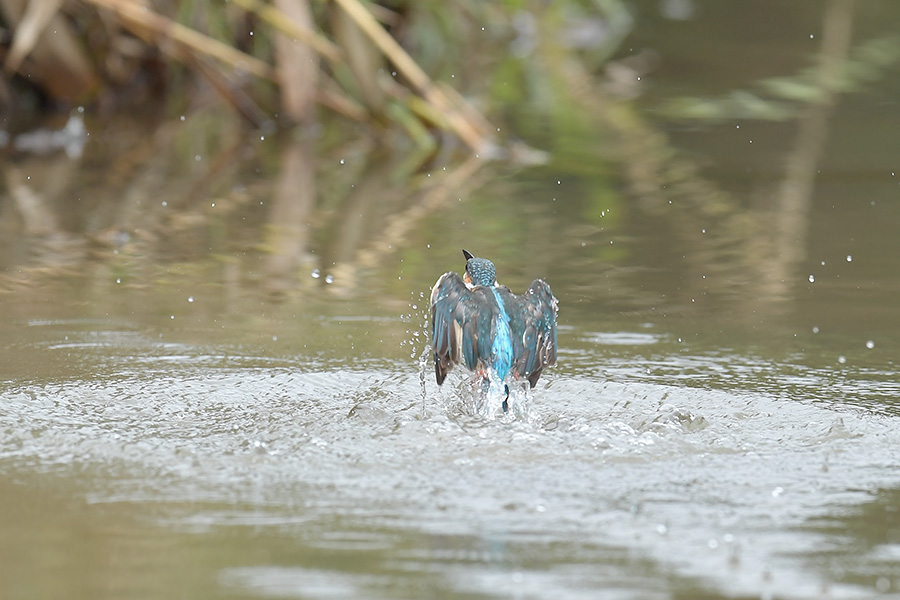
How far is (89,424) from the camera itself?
4000mm

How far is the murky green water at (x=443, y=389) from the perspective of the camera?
3.04 meters

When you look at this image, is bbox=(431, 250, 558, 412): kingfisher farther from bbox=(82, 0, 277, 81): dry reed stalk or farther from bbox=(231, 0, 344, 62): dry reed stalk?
bbox=(82, 0, 277, 81): dry reed stalk

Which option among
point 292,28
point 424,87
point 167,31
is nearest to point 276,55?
point 292,28

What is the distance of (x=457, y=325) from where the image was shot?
415cm

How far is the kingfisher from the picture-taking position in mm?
4105

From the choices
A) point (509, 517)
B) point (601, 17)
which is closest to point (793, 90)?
point (601, 17)

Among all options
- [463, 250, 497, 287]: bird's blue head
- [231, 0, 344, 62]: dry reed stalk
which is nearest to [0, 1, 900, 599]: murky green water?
[463, 250, 497, 287]: bird's blue head

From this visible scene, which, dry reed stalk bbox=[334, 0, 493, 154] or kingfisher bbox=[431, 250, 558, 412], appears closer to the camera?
kingfisher bbox=[431, 250, 558, 412]

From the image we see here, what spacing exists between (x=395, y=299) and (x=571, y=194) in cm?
229

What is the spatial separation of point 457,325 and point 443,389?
44cm

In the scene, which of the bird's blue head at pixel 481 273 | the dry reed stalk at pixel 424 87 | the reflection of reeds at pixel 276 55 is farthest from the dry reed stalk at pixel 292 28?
the bird's blue head at pixel 481 273

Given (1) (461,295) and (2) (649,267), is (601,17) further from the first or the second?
(1) (461,295)

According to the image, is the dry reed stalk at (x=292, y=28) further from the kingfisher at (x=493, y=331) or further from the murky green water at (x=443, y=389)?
the kingfisher at (x=493, y=331)

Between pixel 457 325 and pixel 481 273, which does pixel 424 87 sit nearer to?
pixel 481 273
